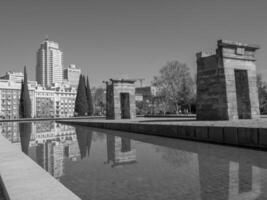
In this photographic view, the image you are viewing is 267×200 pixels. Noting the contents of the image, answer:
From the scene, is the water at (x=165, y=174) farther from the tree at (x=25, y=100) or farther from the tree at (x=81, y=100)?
the tree at (x=25, y=100)

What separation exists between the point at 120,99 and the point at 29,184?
25058 millimetres

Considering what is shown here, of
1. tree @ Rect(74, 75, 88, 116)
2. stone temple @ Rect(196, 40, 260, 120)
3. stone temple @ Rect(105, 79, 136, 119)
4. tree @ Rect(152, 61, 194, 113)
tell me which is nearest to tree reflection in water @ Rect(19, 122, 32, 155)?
stone temple @ Rect(196, 40, 260, 120)

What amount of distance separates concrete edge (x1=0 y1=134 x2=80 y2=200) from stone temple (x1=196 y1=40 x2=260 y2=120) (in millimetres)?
11386

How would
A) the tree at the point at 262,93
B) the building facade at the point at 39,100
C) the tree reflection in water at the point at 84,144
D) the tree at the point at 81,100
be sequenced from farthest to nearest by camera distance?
the building facade at the point at 39,100 < the tree at the point at 81,100 < the tree at the point at 262,93 < the tree reflection in water at the point at 84,144

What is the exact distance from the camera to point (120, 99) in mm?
28938

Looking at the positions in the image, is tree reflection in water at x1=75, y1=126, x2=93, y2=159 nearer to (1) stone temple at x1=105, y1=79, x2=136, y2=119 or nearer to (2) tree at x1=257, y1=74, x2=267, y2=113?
(1) stone temple at x1=105, y1=79, x2=136, y2=119

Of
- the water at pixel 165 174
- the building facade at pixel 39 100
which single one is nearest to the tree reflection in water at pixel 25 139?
the water at pixel 165 174

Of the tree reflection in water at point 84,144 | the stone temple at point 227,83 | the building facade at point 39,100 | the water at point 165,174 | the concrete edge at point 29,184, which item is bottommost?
the water at point 165,174

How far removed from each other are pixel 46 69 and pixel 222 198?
206527 mm

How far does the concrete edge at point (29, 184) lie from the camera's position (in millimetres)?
3324

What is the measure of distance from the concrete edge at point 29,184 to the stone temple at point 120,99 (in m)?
22.4

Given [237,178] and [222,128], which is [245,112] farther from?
[237,178]

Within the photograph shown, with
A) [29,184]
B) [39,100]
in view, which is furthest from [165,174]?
[39,100]

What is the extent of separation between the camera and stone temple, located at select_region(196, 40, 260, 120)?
14.2m
